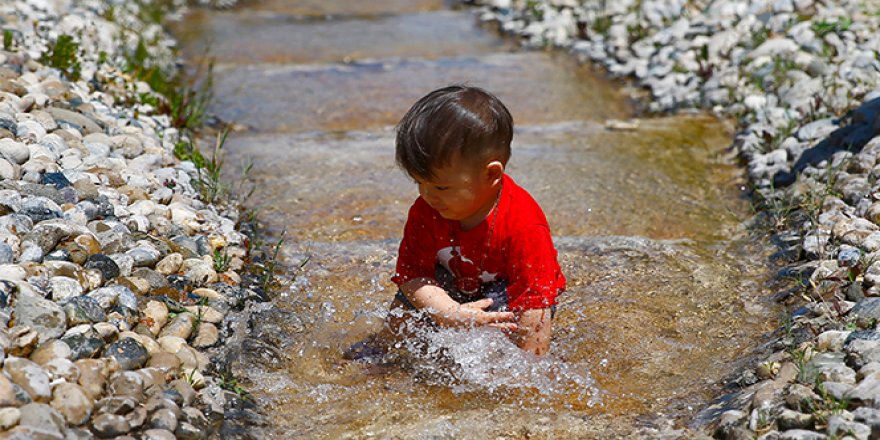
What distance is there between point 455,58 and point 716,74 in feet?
6.88

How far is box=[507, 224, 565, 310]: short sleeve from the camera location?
3.30 meters

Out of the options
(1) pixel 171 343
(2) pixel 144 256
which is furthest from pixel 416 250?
(2) pixel 144 256

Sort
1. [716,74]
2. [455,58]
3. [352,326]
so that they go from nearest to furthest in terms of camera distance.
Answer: [352,326] → [716,74] → [455,58]

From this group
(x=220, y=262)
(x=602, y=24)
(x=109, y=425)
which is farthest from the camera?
(x=602, y=24)

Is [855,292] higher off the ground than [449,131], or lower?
lower

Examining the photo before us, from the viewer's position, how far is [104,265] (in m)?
3.39

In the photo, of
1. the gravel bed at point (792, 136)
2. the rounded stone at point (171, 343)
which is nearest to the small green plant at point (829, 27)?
the gravel bed at point (792, 136)

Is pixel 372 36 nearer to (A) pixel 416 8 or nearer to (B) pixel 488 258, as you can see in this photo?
(A) pixel 416 8

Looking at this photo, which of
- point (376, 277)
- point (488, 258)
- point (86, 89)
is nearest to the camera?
point (488, 258)

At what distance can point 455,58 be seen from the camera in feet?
24.8

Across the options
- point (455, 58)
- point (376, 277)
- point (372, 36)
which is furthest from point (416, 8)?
Answer: point (376, 277)

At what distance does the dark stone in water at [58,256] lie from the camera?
10.9 ft

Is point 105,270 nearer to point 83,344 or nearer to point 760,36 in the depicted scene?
point 83,344

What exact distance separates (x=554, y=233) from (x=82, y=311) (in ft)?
7.38
